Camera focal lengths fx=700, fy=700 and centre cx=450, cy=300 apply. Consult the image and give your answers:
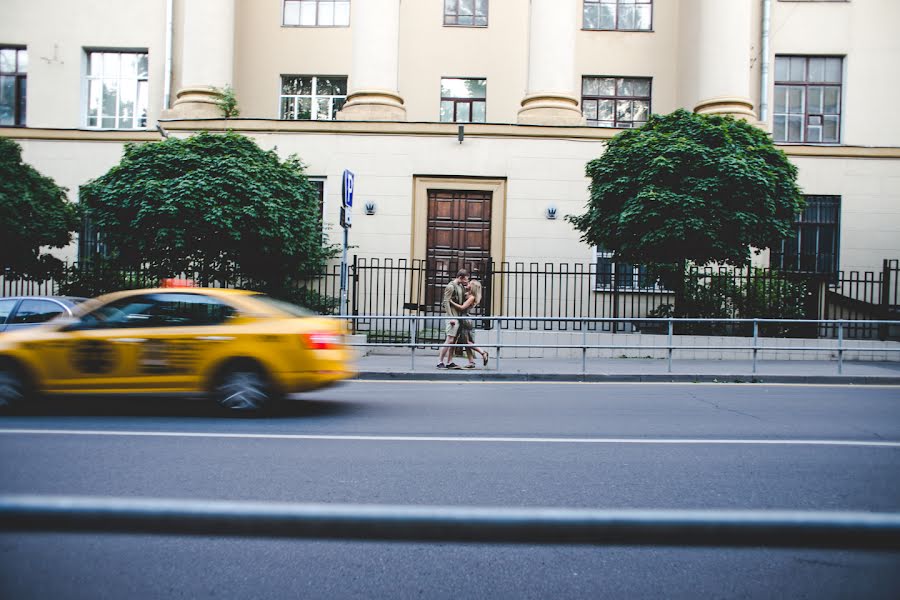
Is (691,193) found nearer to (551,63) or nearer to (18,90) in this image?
(551,63)

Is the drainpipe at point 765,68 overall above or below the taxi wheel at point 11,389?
above

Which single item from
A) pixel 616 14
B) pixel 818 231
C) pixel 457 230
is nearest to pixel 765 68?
pixel 616 14

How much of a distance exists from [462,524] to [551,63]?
20.2 m

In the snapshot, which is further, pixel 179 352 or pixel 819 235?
pixel 819 235

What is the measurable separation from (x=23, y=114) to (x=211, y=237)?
1204 centimetres

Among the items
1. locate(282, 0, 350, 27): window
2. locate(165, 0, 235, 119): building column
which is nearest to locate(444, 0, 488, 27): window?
locate(282, 0, 350, 27): window

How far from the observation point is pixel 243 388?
8.29m

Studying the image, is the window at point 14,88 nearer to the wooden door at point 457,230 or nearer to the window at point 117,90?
the window at point 117,90

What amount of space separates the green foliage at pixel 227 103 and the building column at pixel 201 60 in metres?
0.11

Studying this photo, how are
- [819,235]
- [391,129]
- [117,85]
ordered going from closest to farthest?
1. [391,129]
2. [819,235]
3. [117,85]

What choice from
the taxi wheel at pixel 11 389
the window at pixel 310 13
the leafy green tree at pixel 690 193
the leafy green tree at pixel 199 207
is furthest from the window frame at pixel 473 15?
the taxi wheel at pixel 11 389

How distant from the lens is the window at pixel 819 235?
2117 centimetres

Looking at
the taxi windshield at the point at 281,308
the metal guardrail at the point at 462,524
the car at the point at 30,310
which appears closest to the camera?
the metal guardrail at the point at 462,524

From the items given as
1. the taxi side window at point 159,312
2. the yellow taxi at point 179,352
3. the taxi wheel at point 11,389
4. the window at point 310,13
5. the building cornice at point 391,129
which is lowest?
the taxi wheel at point 11,389
